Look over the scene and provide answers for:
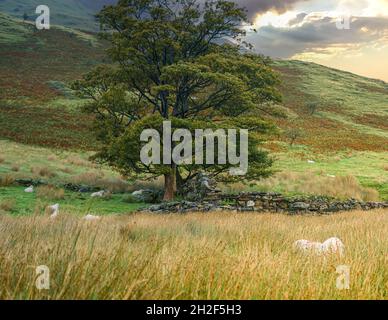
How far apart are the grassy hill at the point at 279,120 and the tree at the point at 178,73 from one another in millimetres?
1958

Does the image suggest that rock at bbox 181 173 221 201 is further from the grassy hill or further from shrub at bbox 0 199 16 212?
shrub at bbox 0 199 16 212

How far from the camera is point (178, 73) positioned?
17.3 m

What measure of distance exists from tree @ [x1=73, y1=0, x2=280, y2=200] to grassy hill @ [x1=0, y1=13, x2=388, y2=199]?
196cm

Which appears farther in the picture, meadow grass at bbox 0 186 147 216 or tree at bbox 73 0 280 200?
tree at bbox 73 0 280 200

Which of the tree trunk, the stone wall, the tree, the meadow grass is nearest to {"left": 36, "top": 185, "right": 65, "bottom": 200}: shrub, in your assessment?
the meadow grass

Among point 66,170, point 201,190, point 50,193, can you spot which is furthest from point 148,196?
point 66,170

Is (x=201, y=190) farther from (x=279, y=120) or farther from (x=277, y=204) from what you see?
(x=279, y=120)

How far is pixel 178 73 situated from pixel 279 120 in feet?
137

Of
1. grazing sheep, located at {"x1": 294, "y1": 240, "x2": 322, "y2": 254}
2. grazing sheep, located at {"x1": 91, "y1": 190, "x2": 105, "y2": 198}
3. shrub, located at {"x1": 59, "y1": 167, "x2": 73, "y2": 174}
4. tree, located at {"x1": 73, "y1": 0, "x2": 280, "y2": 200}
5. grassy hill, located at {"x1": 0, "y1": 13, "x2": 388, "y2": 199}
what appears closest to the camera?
grazing sheep, located at {"x1": 294, "y1": 240, "x2": 322, "y2": 254}

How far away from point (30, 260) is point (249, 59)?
1772 cm

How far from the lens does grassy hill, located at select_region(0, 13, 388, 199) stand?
110ft
